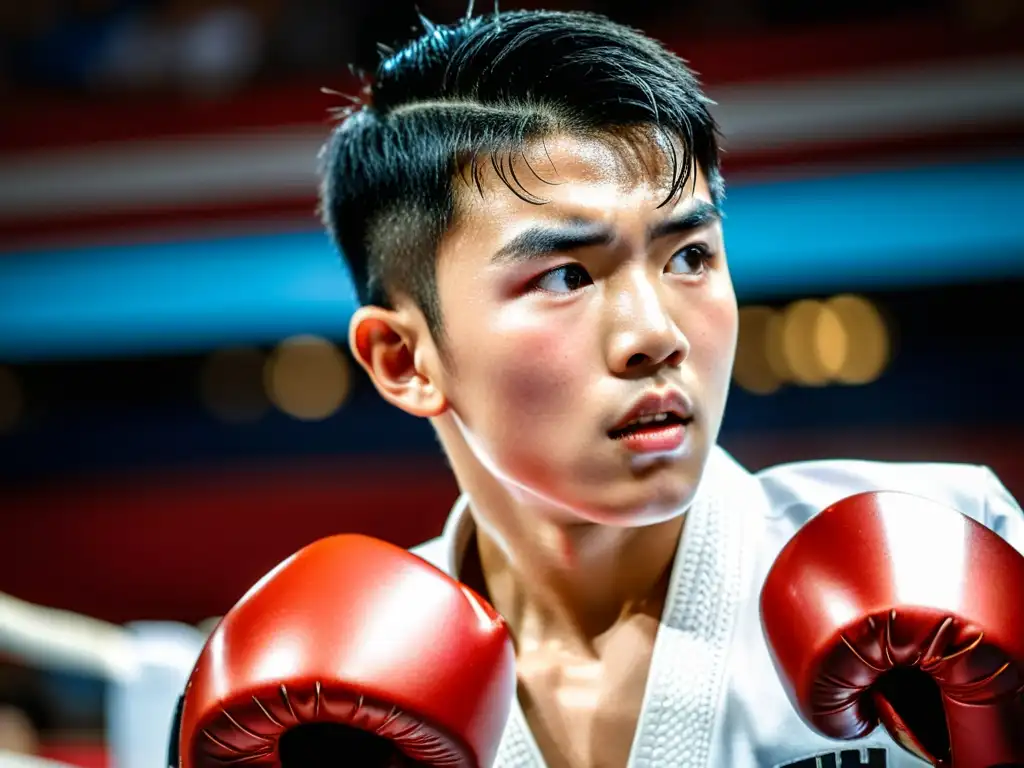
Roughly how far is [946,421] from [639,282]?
4352 millimetres

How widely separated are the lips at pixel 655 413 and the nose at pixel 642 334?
0.10 feet

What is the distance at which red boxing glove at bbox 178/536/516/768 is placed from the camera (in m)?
1.14

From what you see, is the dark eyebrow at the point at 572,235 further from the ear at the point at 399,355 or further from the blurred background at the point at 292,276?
the blurred background at the point at 292,276

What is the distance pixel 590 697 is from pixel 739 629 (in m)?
0.21

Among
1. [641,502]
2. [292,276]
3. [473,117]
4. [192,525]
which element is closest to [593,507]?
[641,502]

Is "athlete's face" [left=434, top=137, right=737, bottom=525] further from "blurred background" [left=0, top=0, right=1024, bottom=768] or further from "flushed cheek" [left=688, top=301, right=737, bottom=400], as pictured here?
"blurred background" [left=0, top=0, right=1024, bottom=768]

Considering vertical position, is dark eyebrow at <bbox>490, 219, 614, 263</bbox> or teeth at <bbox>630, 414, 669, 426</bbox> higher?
dark eyebrow at <bbox>490, 219, 614, 263</bbox>

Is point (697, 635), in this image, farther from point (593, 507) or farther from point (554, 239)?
point (554, 239)

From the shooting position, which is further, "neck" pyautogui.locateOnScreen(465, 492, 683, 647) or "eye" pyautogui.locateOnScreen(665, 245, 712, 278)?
"neck" pyautogui.locateOnScreen(465, 492, 683, 647)

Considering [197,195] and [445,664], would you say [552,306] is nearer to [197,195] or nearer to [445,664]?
[445,664]

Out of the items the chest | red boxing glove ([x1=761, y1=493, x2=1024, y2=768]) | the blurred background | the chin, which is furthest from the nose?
the blurred background

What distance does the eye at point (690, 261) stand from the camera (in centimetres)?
135

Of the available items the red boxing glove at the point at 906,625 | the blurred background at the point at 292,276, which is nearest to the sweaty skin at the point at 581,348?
the red boxing glove at the point at 906,625

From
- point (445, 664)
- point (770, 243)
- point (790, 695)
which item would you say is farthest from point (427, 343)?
point (770, 243)
